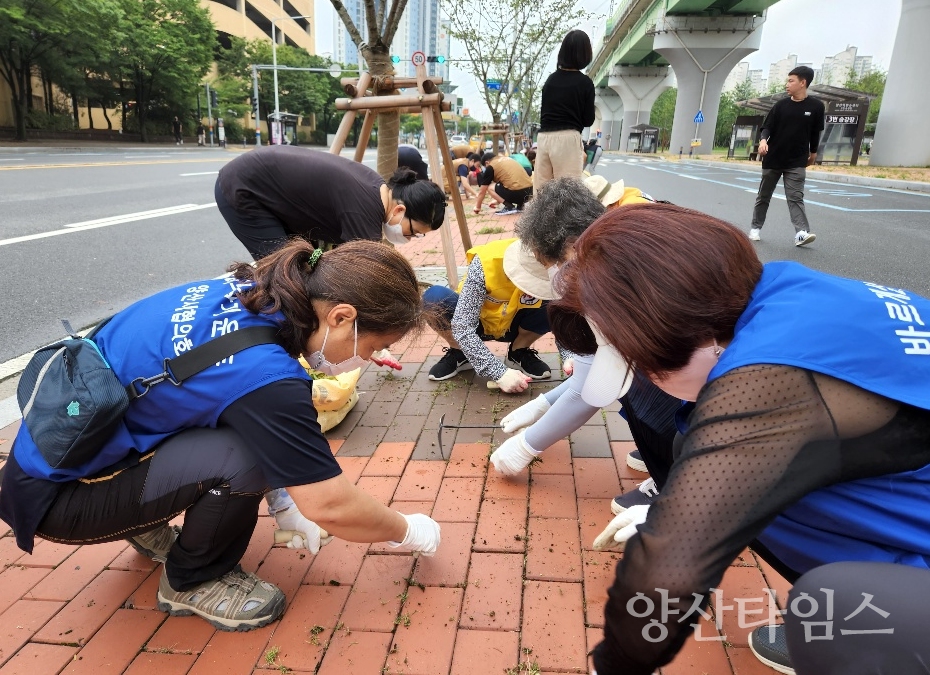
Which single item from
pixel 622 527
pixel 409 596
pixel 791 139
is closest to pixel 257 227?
pixel 409 596

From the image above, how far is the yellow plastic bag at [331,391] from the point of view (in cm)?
247

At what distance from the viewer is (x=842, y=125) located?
59.4 ft

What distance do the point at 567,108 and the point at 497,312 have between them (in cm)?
315

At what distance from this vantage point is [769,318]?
36.9 inches

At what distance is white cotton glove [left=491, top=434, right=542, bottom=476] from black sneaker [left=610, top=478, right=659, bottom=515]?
32 centimetres

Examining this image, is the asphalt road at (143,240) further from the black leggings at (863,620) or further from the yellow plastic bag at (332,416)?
the black leggings at (863,620)

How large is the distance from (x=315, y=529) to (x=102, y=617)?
1.86 feet

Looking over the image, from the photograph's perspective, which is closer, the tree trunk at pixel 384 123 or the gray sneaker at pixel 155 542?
the gray sneaker at pixel 155 542

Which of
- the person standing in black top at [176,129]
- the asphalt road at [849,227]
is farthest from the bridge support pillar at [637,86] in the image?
the asphalt road at [849,227]

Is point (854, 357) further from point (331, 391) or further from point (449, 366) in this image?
point (449, 366)

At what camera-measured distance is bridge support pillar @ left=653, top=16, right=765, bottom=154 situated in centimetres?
3331

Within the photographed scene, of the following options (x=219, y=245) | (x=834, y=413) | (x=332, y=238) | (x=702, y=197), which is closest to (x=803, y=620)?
(x=834, y=413)

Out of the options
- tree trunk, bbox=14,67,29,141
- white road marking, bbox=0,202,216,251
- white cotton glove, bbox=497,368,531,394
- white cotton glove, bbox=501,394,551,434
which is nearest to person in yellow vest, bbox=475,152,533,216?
white road marking, bbox=0,202,216,251

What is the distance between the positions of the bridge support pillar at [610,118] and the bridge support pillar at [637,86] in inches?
288
